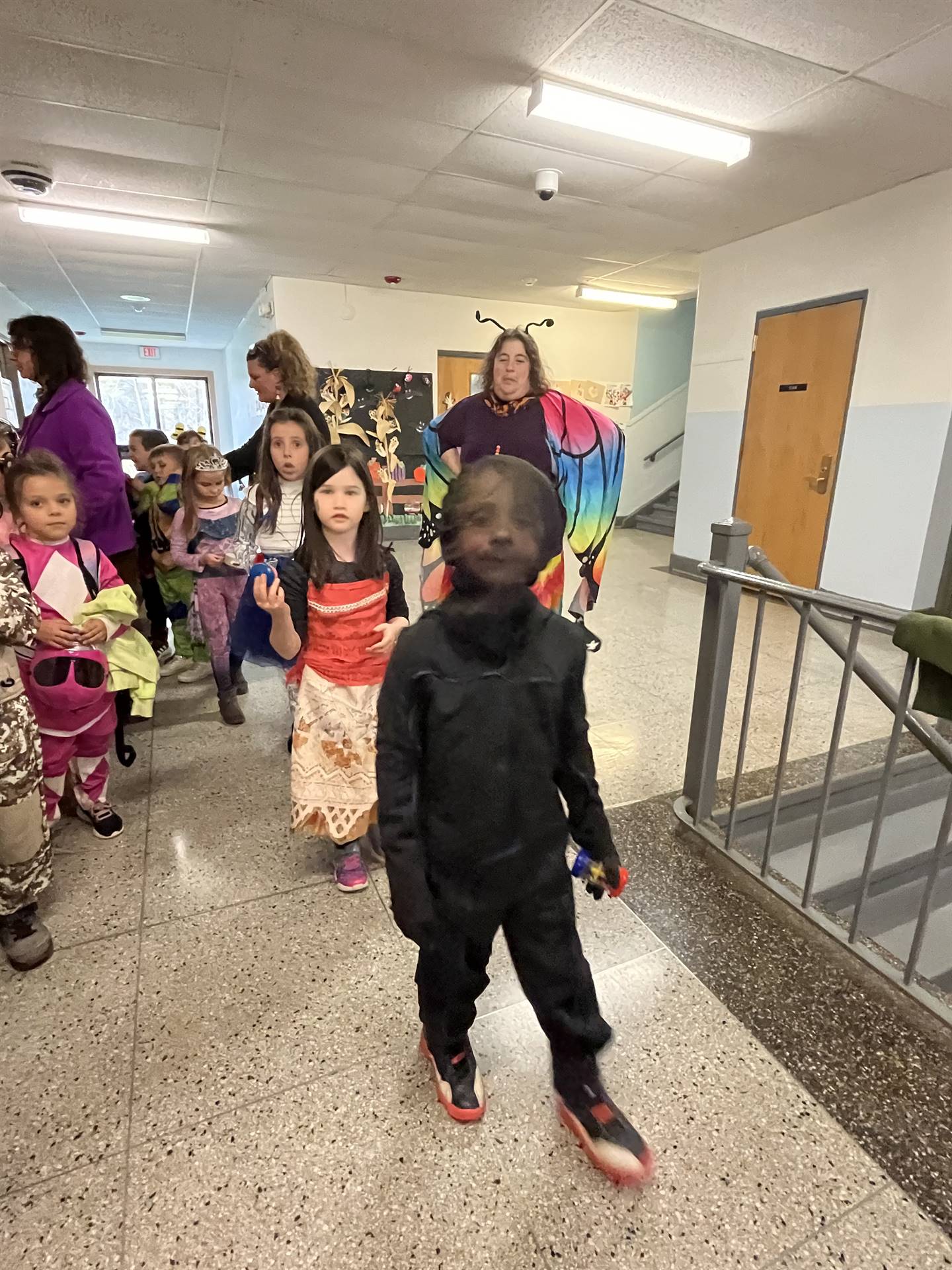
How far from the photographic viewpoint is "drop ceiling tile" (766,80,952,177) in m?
3.21

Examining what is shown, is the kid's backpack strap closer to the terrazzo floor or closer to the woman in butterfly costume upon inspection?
the terrazzo floor

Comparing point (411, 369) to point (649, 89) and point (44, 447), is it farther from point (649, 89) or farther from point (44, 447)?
point (44, 447)

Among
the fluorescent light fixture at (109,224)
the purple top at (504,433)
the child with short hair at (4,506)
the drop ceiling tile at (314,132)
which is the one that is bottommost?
the child with short hair at (4,506)

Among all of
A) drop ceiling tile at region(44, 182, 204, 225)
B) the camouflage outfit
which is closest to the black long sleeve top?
the camouflage outfit

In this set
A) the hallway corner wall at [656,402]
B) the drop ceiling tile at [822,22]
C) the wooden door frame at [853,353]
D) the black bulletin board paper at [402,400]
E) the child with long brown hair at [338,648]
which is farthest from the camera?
the hallway corner wall at [656,402]

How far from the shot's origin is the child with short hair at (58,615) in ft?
6.07

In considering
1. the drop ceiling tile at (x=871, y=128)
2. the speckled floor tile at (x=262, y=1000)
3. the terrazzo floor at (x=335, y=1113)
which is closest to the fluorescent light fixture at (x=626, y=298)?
the drop ceiling tile at (x=871, y=128)

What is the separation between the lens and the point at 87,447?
7.97ft

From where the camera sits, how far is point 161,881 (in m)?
2.00

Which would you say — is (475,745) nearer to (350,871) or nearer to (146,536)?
(350,871)

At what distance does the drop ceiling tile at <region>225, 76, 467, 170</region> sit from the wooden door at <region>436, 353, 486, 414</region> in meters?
3.97

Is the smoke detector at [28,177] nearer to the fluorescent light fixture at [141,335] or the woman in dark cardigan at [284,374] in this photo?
the woman in dark cardigan at [284,374]

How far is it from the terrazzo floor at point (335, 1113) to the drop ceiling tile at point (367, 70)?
3.32 meters

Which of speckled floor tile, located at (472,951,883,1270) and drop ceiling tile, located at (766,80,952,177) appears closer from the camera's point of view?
speckled floor tile, located at (472,951,883,1270)
